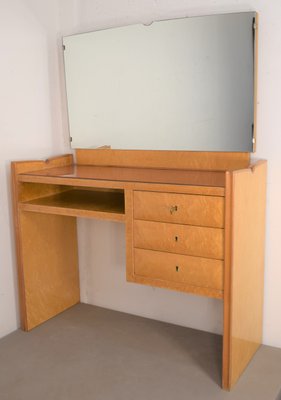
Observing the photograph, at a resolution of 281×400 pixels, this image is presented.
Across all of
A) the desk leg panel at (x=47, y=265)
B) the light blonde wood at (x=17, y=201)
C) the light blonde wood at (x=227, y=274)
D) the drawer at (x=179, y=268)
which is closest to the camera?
the light blonde wood at (x=227, y=274)

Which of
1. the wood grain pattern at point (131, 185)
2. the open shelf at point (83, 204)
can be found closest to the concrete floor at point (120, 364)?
the open shelf at point (83, 204)

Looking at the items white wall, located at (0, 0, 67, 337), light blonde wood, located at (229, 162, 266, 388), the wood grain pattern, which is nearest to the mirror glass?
white wall, located at (0, 0, 67, 337)

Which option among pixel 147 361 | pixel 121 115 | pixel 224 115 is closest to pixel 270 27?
pixel 224 115

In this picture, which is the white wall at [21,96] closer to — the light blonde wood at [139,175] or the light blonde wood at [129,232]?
the light blonde wood at [139,175]

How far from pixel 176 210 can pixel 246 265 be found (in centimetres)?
38

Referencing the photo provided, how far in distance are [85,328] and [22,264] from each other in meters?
0.48

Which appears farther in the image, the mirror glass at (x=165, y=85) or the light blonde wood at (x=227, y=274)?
the mirror glass at (x=165, y=85)

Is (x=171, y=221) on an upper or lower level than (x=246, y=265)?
upper

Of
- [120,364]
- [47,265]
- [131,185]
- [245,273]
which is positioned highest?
[131,185]

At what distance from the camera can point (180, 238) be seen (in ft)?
6.31

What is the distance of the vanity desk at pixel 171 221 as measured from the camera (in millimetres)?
1850

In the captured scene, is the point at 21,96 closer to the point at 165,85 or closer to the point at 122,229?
the point at 165,85

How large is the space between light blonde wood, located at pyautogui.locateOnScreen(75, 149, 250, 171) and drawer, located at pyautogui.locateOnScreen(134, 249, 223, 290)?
52 cm

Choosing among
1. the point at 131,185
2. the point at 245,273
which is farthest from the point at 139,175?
the point at 245,273
